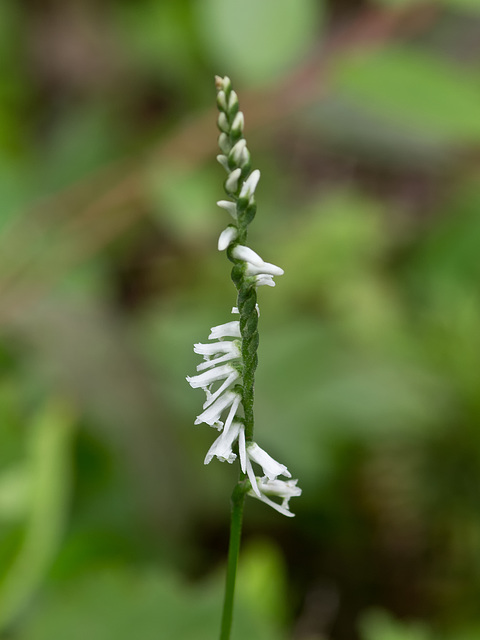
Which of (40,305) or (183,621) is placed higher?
(40,305)

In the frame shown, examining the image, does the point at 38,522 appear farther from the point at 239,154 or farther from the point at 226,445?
the point at 239,154

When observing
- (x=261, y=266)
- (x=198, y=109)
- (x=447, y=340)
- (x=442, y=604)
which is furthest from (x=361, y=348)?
(x=261, y=266)

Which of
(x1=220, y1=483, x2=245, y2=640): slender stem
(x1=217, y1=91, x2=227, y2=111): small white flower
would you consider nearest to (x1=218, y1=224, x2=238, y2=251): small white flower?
(x1=217, y1=91, x2=227, y2=111): small white flower

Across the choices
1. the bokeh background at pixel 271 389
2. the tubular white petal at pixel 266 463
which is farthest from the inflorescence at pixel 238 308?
the bokeh background at pixel 271 389

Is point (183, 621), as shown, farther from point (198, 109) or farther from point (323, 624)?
point (198, 109)

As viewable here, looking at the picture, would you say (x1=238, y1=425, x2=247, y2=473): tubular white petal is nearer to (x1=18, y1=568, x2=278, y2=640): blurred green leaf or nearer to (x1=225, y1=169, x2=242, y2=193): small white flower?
(x1=225, y1=169, x2=242, y2=193): small white flower

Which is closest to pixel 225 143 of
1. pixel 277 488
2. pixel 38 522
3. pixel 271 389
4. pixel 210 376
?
pixel 210 376
